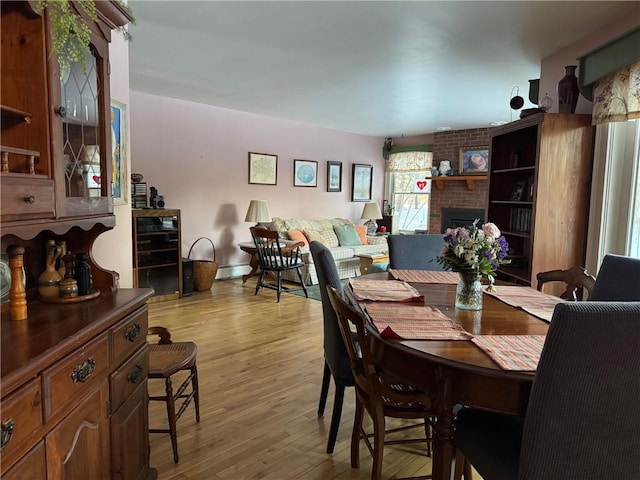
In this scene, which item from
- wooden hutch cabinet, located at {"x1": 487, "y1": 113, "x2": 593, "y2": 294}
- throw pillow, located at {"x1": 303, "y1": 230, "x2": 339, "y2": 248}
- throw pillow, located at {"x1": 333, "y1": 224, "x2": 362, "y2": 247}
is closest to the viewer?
wooden hutch cabinet, located at {"x1": 487, "y1": 113, "x2": 593, "y2": 294}

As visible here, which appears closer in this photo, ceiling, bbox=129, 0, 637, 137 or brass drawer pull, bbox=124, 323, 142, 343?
brass drawer pull, bbox=124, 323, 142, 343

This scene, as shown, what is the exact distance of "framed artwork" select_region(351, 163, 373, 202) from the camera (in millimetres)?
7922

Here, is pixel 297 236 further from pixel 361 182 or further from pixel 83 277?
pixel 83 277

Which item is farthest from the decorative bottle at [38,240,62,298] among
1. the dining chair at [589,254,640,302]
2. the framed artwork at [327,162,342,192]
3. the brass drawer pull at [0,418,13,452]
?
the framed artwork at [327,162,342,192]

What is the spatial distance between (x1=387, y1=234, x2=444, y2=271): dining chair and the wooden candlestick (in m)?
2.25

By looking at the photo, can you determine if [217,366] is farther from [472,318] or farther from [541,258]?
[541,258]

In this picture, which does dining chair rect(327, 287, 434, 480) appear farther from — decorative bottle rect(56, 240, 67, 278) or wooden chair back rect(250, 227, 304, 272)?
wooden chair back rect(250, 227, 304, 272)

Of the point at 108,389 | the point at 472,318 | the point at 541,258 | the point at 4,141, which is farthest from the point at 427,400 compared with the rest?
the point at 541,258

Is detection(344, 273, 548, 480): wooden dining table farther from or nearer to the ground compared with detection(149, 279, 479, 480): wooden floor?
farther from the ground

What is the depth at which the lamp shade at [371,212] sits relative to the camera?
25.1 ft

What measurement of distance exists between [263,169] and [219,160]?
0.74 meters

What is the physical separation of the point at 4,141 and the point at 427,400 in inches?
64.7

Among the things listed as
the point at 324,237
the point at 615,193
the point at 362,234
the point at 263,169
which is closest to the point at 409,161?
the point at 362,234

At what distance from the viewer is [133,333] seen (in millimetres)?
1590
